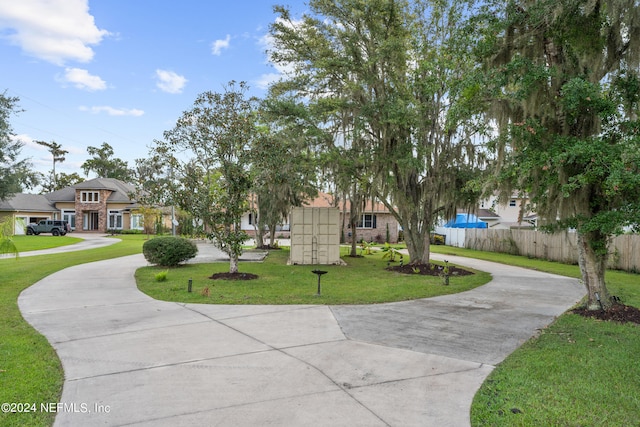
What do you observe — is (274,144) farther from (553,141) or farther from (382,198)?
(553,141)

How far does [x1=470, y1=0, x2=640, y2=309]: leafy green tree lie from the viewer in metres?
5.72

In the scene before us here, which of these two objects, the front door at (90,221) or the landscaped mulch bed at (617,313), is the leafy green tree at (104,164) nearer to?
the front door at (90,221)

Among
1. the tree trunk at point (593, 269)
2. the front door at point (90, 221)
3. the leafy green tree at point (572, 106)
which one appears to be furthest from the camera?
the front door at point (90, 221)

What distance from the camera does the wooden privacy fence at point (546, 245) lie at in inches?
546

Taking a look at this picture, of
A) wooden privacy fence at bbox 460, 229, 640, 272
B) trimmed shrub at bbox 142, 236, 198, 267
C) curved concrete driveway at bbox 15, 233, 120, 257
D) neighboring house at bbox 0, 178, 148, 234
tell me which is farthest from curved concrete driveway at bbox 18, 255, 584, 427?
neighboring house at bbox 0, 178, 148, 234

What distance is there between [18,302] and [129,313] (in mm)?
2564

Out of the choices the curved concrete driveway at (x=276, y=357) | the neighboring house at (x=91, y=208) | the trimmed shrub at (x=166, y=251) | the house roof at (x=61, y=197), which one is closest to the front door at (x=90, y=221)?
the neighboring house at (x=91, y=208)

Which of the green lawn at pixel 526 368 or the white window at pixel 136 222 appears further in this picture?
the white window at pixel 136 222

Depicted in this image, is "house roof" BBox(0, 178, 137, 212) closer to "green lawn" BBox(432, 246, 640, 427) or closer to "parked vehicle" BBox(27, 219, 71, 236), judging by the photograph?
"parked vehicle" BBox(27, 219, 71, 236)

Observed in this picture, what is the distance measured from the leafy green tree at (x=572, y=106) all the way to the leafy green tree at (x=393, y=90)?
15.0 feet

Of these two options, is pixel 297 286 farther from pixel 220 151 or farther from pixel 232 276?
pixel 220 151

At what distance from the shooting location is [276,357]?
461 cm

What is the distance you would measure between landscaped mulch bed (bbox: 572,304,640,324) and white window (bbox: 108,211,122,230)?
41951mm

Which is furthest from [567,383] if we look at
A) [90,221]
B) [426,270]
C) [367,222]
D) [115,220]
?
[90,221]
